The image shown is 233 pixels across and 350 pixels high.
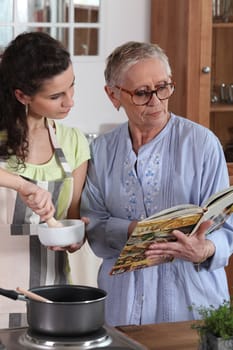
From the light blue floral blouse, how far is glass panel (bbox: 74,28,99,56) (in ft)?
5.25

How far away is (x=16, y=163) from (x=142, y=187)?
353mm

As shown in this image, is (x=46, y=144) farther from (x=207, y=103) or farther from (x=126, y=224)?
(x=207, y=103)

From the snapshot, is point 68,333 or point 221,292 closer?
point 68,333

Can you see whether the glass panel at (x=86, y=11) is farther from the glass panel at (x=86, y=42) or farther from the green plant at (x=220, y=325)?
the green plant at (x=220, y=325)

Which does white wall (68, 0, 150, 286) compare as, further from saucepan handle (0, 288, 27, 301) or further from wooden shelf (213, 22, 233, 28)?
saucepan handle (0, 288, 27, 301)

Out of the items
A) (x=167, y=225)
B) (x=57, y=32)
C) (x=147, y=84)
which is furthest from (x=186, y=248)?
(x=57, y=32)

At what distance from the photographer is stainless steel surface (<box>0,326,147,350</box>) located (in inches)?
73.3

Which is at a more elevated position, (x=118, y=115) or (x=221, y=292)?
(x=118, y=115)

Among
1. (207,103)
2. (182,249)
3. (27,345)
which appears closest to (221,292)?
(182,249)

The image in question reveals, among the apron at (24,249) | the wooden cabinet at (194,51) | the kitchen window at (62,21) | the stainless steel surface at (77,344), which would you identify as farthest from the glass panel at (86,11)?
the stainless steel surface at (77,344)

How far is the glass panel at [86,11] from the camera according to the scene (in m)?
4.09

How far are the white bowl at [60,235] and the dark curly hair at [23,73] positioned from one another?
22 centimetres

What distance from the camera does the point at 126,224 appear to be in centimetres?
250

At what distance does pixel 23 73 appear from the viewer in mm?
2396
